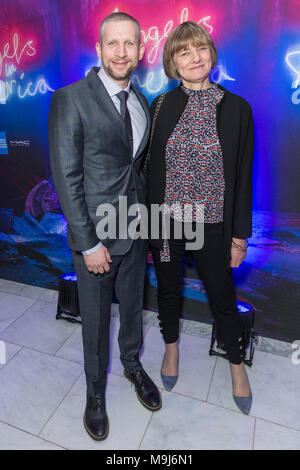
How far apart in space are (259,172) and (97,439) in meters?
1.94

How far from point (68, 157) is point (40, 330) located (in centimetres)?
181

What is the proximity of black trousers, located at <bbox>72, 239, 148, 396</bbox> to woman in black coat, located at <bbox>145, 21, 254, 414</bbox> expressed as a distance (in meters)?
0.18

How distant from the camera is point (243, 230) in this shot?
178 centimetres

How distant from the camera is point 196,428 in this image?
1843mm

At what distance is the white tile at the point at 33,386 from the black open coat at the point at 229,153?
134cm

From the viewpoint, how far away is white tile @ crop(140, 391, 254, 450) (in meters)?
1.75

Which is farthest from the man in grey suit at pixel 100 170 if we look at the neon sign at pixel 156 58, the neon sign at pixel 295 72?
the neon sign at pixel 295 72

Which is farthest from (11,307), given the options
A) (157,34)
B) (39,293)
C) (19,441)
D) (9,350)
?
(157,34)

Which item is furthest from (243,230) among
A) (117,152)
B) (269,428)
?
(269,428)

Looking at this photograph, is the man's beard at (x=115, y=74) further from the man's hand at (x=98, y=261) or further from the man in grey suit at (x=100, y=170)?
the man's hand at (x=98, y=261)

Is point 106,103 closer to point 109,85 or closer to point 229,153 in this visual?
point 109,85

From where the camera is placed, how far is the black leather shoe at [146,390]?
6.37 feet

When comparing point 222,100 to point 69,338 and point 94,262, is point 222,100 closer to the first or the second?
point 94,262

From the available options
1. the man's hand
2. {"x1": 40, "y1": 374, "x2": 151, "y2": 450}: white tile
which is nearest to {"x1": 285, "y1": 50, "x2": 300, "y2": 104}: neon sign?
the man's hand
